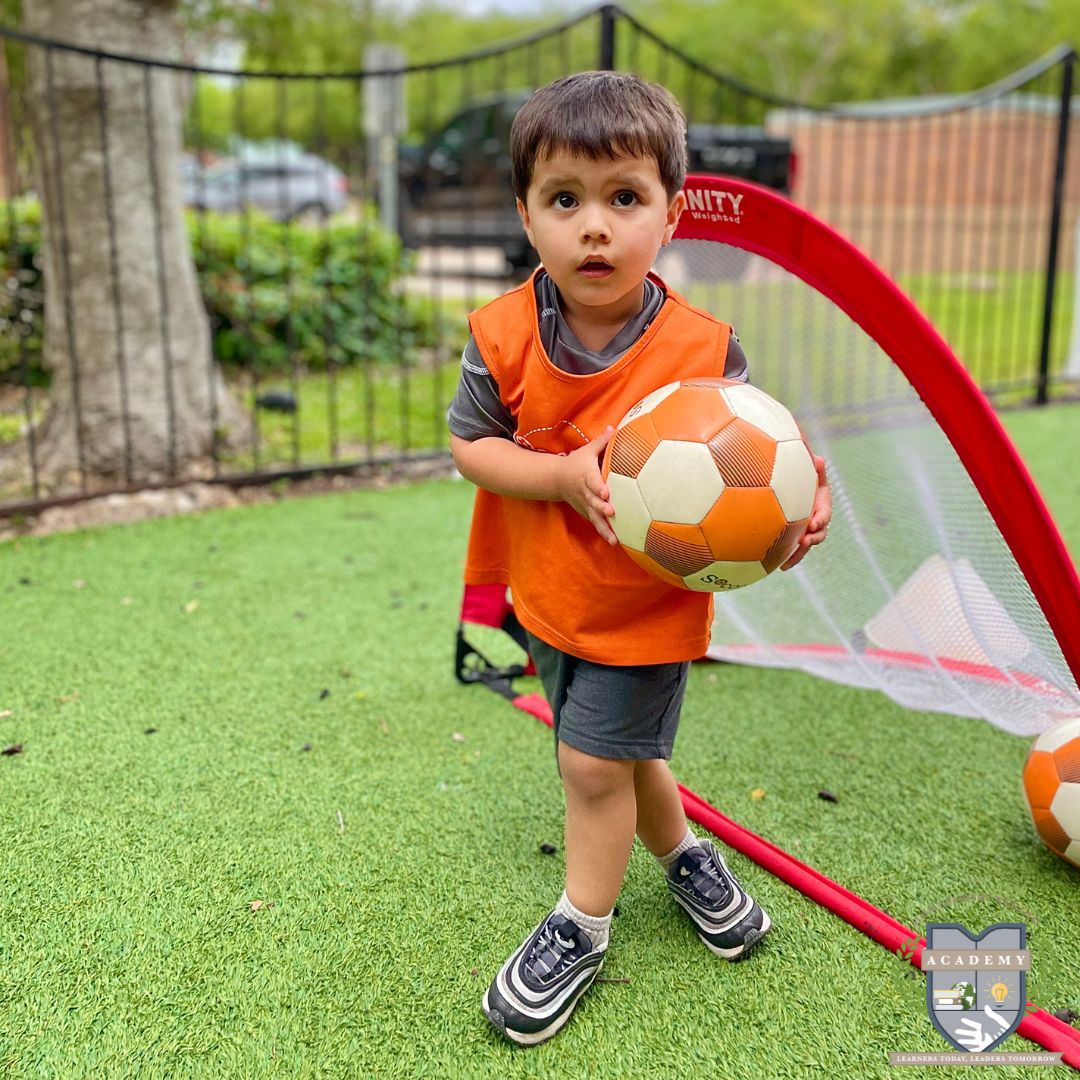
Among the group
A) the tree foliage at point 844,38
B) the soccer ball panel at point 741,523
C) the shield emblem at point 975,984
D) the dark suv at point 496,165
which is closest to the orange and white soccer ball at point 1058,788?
the shield emblem at point 975,984

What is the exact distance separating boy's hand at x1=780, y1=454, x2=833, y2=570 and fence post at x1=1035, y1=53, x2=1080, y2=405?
638cm

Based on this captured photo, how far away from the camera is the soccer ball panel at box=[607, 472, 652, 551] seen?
157 cm

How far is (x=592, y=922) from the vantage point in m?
1.85

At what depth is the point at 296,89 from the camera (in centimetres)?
4350

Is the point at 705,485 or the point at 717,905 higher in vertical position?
the point at 705,485

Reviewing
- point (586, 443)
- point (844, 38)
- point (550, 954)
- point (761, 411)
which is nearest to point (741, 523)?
point (761, 411)

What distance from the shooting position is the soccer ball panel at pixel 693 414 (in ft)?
5.14

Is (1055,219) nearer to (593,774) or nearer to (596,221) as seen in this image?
(596,221)

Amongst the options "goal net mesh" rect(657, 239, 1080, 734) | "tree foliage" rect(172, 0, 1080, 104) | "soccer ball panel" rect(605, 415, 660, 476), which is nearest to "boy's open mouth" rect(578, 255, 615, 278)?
"soccer ball panel" rect(605, 415, 660, 476)

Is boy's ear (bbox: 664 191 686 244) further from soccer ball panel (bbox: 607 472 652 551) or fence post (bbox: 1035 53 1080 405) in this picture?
fence post (bbox: 1035 53 1080 405)

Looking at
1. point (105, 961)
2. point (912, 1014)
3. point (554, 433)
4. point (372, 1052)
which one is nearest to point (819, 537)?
point (554, 433)

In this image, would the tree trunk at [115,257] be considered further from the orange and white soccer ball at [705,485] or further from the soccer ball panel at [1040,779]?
the soccer ball panel at [1040,779]

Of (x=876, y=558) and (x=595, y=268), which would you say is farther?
(x=876, y=558)

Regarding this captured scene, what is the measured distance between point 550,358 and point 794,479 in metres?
0.44
